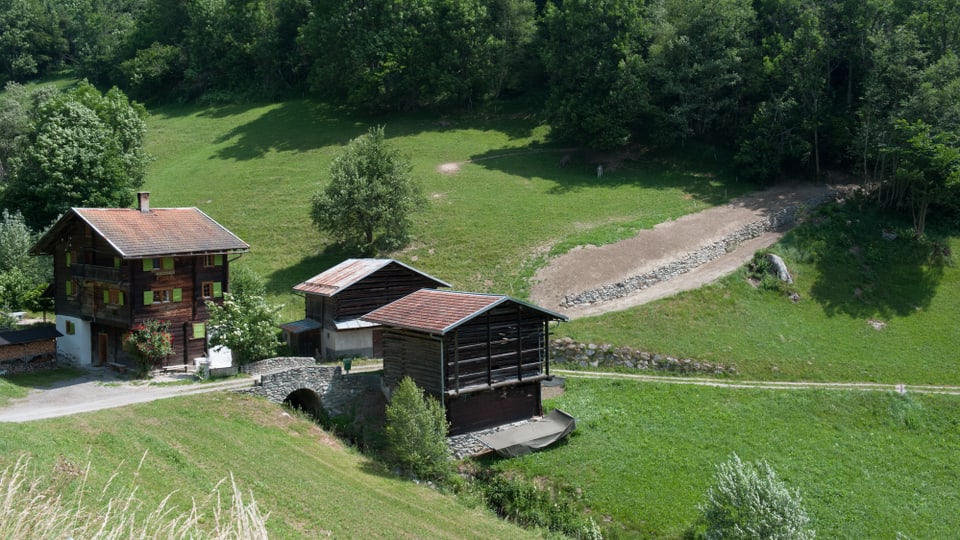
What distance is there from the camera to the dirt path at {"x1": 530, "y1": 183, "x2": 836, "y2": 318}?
140 feet

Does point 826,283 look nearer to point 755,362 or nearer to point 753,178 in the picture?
point 755,362

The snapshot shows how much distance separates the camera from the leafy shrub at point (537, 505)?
84.2 feet

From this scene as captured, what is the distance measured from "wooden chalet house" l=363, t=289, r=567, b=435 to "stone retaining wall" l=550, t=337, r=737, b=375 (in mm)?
4631

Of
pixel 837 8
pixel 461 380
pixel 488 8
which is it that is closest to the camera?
pixel 461 380

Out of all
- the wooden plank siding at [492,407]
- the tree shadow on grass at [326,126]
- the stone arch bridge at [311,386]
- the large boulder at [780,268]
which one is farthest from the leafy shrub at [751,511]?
the tree shadow on grass at [326,126]

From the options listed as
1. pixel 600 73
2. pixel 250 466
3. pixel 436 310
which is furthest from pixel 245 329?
pixel 600 73

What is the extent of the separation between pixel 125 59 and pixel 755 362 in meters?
95.7

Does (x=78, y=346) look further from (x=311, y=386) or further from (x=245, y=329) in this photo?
(x=311, y=386)

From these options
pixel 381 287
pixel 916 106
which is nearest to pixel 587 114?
pixel 916 106

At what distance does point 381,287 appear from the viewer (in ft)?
130

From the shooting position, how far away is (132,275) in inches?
1379

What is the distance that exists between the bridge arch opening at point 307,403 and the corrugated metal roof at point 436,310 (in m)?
4.31

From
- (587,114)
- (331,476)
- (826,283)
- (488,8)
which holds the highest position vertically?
(488,8)

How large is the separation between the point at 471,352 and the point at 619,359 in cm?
992
